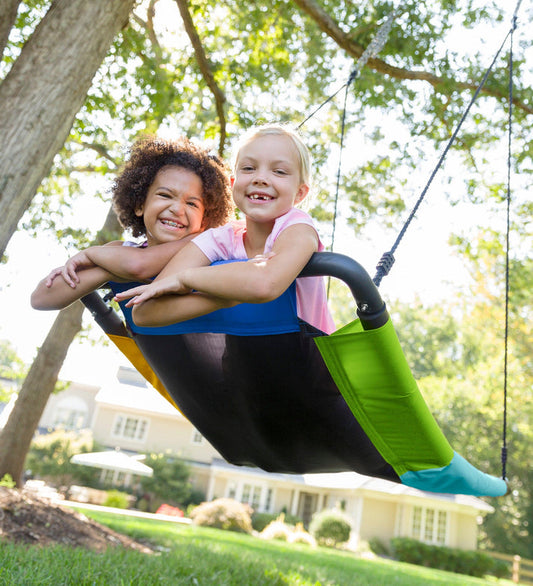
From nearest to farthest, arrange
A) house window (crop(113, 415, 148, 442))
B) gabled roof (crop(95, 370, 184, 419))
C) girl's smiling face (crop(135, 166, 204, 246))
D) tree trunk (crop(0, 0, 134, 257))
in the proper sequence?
girl's smiling face (crop(135, 166, 204, 246)) < tree trunk (crop(0, 0, 134, 257)) < house window (crop(113, 415, 148, 442)) < gabled roof (crop(95, 370, 184, 419))

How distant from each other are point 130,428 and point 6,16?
2375cm

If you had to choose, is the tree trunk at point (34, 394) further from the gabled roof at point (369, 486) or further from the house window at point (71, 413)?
the house window at point (71, 413)

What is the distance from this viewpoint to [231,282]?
4.24 ft

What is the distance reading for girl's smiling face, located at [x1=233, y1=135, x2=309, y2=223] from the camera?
1646 millimetres

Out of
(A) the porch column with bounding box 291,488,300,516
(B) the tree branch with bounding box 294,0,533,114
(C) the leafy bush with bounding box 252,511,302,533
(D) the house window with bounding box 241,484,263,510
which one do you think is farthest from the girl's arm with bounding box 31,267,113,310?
(A) the porch column with bounding box 291,488,300,516

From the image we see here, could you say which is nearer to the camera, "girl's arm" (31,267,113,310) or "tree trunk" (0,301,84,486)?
"girl's arm" (31,267,113,310)

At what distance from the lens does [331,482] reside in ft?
77.6

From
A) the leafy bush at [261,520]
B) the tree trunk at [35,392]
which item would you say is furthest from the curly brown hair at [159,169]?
the leafy bush at [261,520]

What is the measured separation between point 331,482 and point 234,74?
20609 millimetres

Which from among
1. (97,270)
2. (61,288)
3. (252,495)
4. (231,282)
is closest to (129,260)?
(97,270)

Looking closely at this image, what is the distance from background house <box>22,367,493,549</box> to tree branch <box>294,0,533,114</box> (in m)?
17.6

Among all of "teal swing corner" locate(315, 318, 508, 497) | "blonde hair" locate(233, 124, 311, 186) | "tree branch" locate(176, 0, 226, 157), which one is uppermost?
"tree branch" locate(176, 0, 226, 157)

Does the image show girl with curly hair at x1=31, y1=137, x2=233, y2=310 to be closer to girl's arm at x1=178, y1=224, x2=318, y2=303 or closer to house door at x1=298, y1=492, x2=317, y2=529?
girl's arm at x1=178, y1=224, x2=318, y2=303

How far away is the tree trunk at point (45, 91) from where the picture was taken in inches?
101
